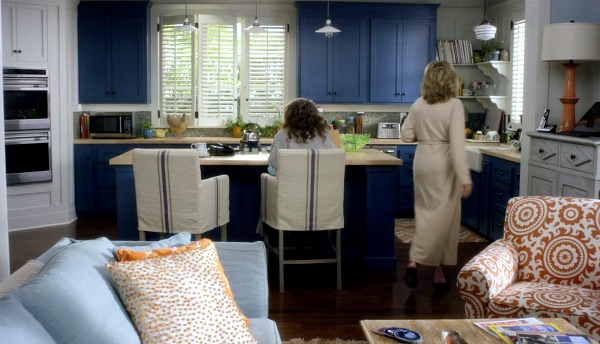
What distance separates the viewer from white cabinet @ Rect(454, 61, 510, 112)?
763 cm

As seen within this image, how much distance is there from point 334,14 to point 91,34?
2.72 metres

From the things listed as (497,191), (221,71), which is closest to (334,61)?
(221,71)

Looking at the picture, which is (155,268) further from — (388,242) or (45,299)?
(388,242)

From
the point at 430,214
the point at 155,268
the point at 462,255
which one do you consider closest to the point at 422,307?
the point at 430,214

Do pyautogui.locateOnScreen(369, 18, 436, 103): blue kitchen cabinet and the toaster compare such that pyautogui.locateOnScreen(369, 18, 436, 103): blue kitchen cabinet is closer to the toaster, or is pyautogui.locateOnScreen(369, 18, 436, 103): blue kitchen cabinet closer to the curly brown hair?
the toaster

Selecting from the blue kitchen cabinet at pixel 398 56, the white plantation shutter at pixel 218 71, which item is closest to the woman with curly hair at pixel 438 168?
the blue kitchen cabinet at pixel 398 56

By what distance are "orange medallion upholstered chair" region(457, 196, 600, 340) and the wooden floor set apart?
0.87 metres

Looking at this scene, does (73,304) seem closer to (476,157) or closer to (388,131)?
Answer: (476,157)

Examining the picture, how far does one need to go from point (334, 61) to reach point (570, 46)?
3409mm

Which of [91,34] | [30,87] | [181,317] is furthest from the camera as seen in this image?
[91,34]

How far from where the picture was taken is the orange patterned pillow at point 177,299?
2.20 meters

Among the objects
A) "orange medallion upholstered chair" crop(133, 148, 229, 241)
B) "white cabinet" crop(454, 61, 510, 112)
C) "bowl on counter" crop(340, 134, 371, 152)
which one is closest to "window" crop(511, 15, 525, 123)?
"white cabinet" crop(454, 61, 510, 112)

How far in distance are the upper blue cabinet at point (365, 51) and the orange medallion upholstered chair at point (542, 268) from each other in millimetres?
4471

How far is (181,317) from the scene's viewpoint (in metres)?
2.22
